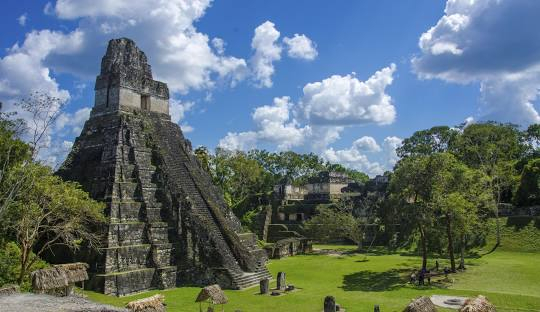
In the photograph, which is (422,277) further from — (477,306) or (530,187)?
(530,187)

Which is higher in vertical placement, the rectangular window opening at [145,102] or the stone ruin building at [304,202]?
the rectangular window opening at [145,102]

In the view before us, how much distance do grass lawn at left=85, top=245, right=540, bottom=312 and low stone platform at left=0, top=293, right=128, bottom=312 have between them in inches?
228

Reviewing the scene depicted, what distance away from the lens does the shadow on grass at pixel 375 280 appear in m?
20.7

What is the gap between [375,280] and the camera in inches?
878

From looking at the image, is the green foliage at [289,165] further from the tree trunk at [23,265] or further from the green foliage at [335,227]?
the tree trunk at [23,265]

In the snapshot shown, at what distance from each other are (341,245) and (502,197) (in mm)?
16611

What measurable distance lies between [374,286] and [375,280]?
132 cm

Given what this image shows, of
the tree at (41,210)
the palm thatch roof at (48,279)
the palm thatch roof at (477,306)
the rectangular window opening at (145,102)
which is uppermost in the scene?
the rectangular window opening at (145,102)

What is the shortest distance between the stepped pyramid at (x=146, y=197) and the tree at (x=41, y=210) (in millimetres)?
1669

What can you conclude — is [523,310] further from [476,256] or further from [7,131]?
[7,131]

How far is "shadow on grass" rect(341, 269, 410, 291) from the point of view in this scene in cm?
2070

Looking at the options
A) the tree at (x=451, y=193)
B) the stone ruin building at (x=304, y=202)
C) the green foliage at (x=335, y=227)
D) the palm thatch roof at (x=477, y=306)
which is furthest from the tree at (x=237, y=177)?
the palm thatch roof at (x=477, y=306)

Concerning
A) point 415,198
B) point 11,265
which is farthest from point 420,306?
point 11,265

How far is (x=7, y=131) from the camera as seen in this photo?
17922 millimetres
